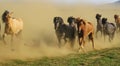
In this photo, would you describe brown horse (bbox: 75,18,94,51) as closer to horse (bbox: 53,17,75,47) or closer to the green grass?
horse (bbox: 53,17,75,47)

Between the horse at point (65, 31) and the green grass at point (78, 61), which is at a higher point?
the horse at point (65, 31)

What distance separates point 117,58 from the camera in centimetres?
2170

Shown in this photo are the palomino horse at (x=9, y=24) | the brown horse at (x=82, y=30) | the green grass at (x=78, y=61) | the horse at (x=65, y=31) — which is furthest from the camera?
the horse at (x=65, y=31)

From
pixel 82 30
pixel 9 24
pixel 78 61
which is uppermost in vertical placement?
pixel 9 24

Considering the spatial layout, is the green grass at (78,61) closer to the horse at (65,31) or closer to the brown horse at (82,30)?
the brown horse at (82,30)

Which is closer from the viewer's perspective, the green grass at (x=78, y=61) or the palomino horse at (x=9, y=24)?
the green grass at (x=78, y=61)

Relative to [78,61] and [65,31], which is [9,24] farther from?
[78,61]

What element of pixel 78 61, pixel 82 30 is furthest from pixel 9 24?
pixel 78 61

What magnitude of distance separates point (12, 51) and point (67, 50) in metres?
3.64

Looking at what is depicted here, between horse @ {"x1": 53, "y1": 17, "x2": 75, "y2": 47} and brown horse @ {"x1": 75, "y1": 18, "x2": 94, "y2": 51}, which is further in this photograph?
horse @ {"x1": 53, "y1": 17, "x2": 75, "y2": 47}

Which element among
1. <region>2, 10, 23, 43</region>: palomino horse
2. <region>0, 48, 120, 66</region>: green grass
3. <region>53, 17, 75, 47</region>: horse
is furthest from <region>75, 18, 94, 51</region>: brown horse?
<region>2, 10, 23, 43</region>: palomino horse

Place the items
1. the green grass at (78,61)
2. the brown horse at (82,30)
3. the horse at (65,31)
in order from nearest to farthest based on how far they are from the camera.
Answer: the green grass at (78,61) < the brown horse at (82,30) < the horse at (65,31)

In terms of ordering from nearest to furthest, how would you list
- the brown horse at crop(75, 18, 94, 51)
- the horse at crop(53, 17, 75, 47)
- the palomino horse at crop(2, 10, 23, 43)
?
the brown horse at crop(75, 18, 94, 51) < the palomino horse at crop(2, 10, 23, 43) < the horse at crop(53, 17, 75, 47)

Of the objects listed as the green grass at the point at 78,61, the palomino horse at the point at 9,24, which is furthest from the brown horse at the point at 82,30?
the palomino horse at the point at 9,24
